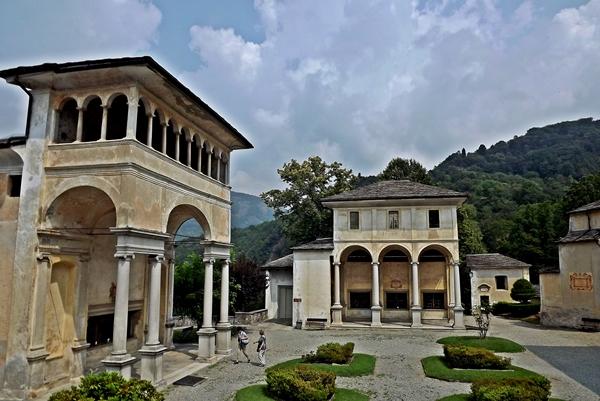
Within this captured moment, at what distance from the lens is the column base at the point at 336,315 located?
3064cm

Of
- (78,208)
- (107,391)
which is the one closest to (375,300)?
(78,208)

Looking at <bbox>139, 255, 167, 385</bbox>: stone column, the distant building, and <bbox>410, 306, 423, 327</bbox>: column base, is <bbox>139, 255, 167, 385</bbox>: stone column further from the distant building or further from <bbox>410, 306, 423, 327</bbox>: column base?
the distant building

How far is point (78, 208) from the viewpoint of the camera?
49.0ft

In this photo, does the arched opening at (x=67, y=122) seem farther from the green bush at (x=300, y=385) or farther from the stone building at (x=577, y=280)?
the stone building at (x=577, y=280)

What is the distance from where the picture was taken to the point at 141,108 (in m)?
15.3

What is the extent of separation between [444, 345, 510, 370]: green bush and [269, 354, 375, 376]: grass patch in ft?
10.1

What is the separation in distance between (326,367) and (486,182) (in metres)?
84.7

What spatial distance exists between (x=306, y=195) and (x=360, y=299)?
14.9m

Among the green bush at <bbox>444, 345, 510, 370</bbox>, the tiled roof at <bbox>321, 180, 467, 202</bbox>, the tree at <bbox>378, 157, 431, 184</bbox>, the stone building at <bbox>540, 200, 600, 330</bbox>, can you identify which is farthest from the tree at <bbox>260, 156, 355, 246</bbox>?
the green bush at <bbox>444, 345, 510, 370</bbox>

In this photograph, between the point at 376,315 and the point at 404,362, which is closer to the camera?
the point at 404,362

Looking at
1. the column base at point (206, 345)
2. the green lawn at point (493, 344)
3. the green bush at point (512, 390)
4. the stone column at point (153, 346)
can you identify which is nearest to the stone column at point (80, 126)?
the stone column at point (153, 346)

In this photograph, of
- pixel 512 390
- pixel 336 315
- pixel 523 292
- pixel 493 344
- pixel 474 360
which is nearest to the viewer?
pixel 512 390

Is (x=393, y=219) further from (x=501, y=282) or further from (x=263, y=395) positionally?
(x=263, y=395)

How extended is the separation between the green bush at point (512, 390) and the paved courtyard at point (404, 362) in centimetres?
160
